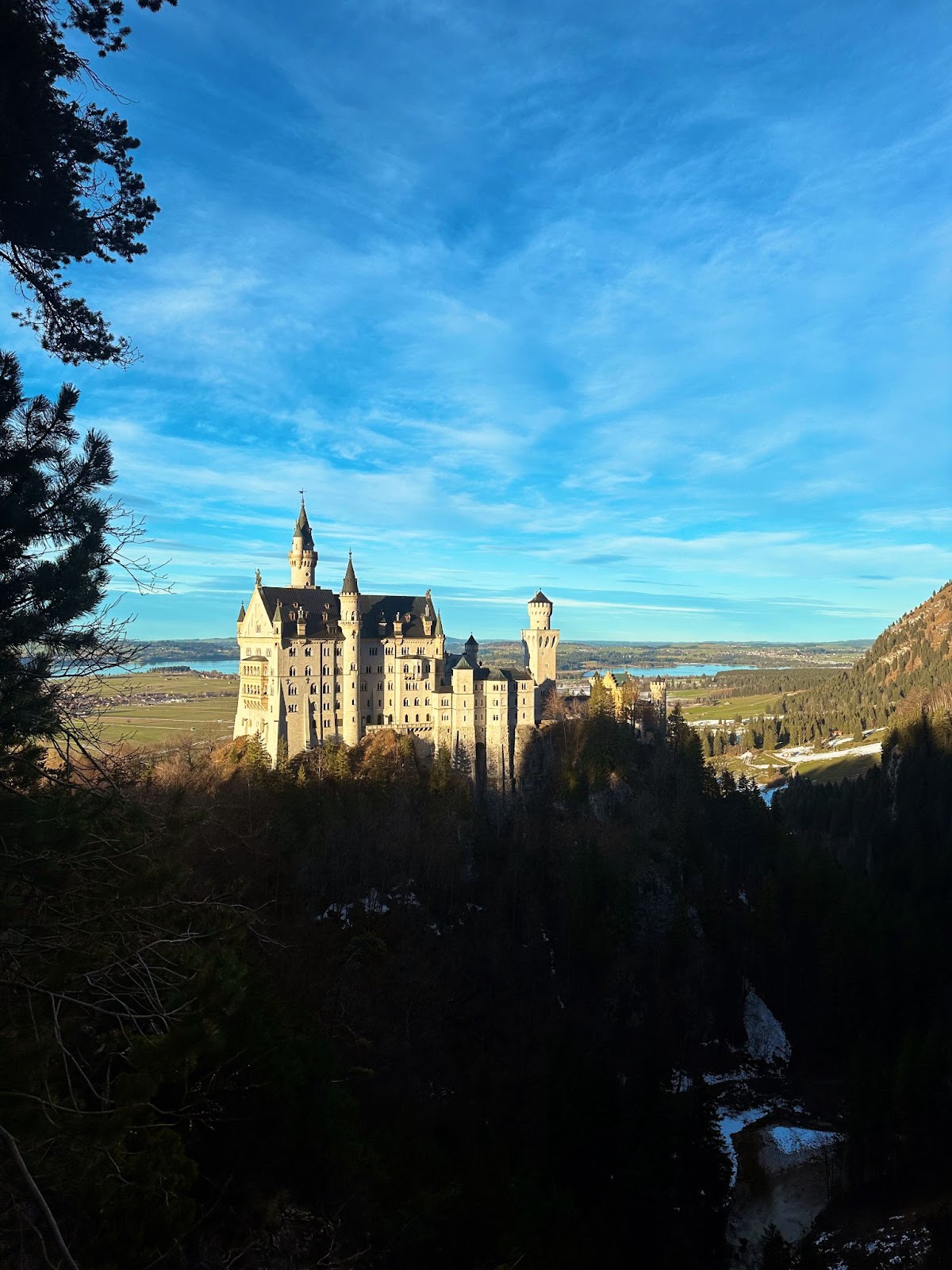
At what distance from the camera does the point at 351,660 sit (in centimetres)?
7406

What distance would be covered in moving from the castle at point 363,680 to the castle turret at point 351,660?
0.09 meters

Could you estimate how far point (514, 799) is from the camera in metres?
78.4

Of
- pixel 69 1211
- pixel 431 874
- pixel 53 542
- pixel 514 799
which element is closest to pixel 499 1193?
pixel 69 1211

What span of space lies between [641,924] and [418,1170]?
4295 cm

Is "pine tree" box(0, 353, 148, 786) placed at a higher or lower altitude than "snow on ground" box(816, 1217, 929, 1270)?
higher

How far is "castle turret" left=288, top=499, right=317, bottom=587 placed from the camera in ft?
269

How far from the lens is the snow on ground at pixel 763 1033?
204 feet

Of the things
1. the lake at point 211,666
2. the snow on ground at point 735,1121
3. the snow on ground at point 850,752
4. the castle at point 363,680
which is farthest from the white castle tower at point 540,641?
the snow on ground at point 850,752

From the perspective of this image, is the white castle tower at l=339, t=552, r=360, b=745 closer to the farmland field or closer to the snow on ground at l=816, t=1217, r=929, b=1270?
the farmland field

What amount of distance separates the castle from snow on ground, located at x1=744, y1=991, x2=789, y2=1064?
1184 inches

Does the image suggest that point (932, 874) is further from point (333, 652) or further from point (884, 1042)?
point (333, 652)

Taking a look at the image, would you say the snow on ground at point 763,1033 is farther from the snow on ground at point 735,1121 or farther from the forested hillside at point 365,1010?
the snow on ground at point 735,1121

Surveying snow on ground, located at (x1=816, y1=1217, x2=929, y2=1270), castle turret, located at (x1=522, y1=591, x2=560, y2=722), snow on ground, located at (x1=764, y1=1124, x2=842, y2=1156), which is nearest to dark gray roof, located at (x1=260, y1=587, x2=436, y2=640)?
castle turret, located at (x1=522, y1=591, x2=560, y2=722)

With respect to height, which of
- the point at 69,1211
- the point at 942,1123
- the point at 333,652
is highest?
the point at 333,652
